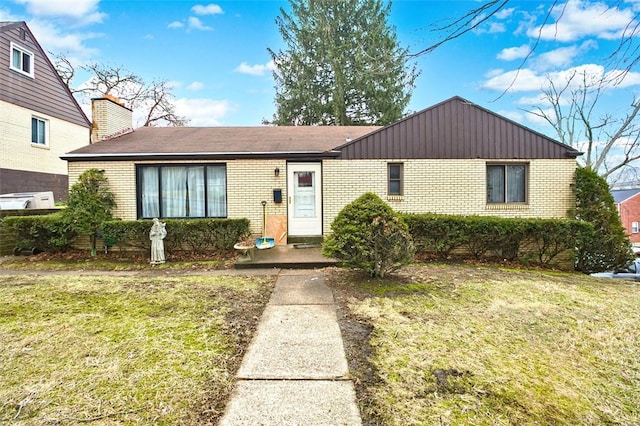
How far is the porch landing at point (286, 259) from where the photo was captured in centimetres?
723

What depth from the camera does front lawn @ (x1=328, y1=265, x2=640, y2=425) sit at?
249cm

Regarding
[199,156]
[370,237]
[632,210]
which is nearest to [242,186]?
[199,156]

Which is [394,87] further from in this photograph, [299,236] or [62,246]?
[62,246]

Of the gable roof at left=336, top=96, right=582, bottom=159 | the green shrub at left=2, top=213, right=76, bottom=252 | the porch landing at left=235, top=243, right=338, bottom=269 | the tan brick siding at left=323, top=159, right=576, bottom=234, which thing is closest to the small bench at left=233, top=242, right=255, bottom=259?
the porch landing at left=235, top=243, right=338, bottom=269

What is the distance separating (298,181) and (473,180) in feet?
15.5

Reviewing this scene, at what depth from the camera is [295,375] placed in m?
2.90

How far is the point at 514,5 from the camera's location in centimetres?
306

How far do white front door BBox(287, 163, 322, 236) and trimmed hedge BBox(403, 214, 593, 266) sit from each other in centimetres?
251

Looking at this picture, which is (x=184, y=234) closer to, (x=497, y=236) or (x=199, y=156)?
(x=199, y=156)

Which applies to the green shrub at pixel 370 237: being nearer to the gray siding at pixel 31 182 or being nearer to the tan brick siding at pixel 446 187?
the tan brick siding at pixel 446 187

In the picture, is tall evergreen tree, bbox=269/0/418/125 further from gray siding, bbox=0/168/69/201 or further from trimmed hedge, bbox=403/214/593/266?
trimmed hedge, bbox=403/214/593/266

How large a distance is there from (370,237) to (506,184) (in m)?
5.62

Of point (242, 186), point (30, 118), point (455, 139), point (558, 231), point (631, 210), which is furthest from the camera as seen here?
point (631, 210)

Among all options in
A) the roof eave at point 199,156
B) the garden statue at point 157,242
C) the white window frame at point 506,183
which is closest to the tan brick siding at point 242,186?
the roof eave at point 199,156
